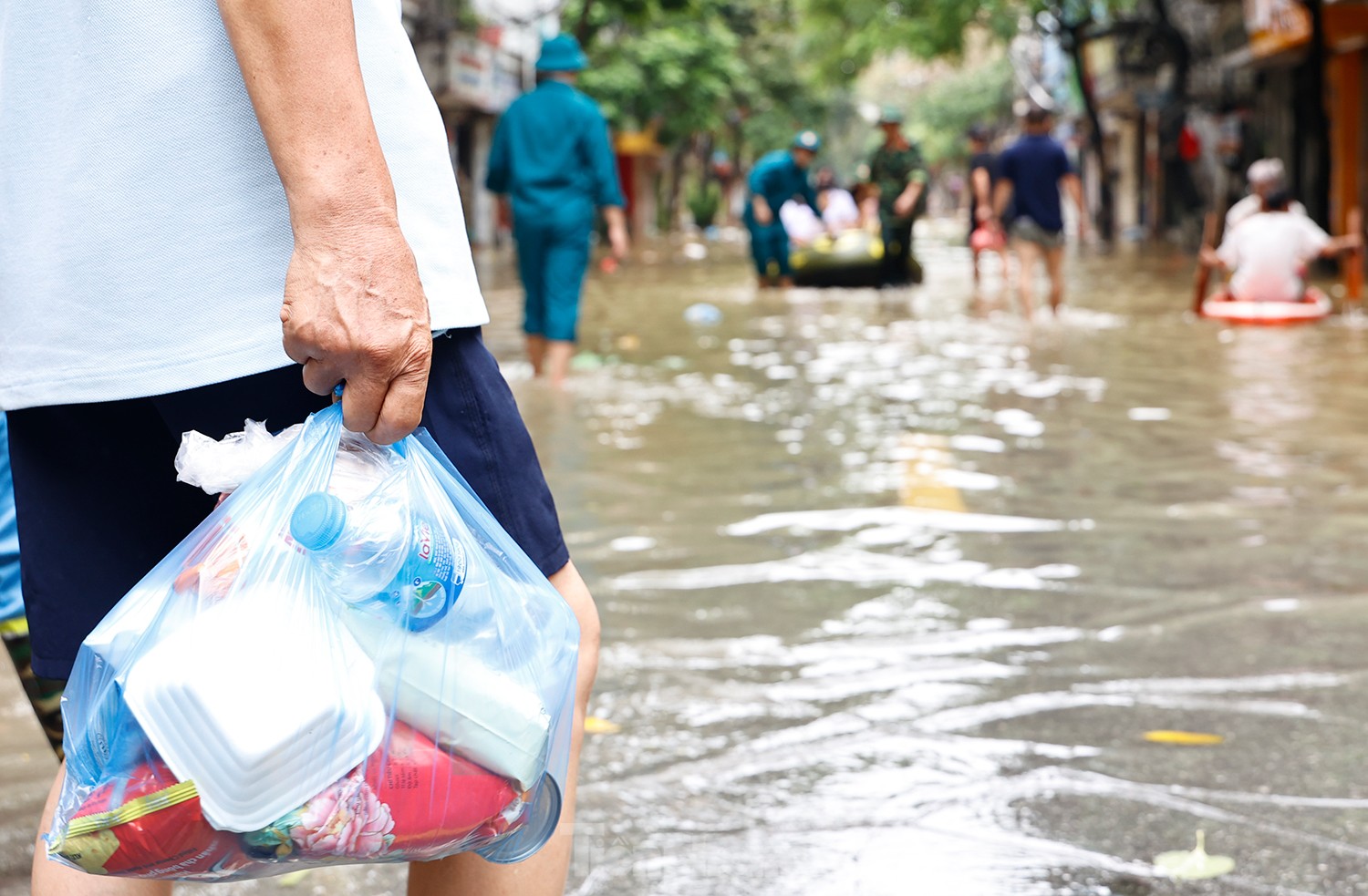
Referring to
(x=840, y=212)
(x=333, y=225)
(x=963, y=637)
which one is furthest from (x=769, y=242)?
(x=333, y=225)

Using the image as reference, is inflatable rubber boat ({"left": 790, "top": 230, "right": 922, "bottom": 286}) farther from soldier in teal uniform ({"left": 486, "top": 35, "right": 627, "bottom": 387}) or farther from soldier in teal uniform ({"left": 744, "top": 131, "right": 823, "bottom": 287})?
soldier in teal uniform ({"left": 486, "top": 35, "right": 627, "bottom": 387})

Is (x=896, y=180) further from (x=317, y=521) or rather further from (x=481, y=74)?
(x=481, y=74)

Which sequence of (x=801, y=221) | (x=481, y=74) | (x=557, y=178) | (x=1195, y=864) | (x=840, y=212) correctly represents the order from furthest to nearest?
(x=481, y=74) < (x=840, y=212) < (x=801, y=221) < (x=557, y=178) < (x=1195, y=864)

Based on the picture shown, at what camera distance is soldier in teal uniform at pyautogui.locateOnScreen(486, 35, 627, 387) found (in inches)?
329

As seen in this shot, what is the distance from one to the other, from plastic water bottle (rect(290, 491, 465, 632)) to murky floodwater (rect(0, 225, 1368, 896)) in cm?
114

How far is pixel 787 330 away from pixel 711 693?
8924 mm

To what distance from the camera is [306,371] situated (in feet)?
4.81

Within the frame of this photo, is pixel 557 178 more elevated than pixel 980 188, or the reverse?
pixel 557 178

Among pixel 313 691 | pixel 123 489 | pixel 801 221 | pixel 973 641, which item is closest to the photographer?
pixel 313 691

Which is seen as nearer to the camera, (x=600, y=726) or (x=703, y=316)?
(x=600, y=726)

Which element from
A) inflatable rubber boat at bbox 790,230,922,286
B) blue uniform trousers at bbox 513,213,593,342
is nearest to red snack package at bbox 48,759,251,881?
blue uniform trousers at bbox 513,213,593,342

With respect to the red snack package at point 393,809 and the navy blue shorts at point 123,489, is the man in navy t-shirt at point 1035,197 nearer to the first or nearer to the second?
the navy blue shorts at point 123,489

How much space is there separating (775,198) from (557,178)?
825cm

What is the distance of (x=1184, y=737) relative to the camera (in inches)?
121
